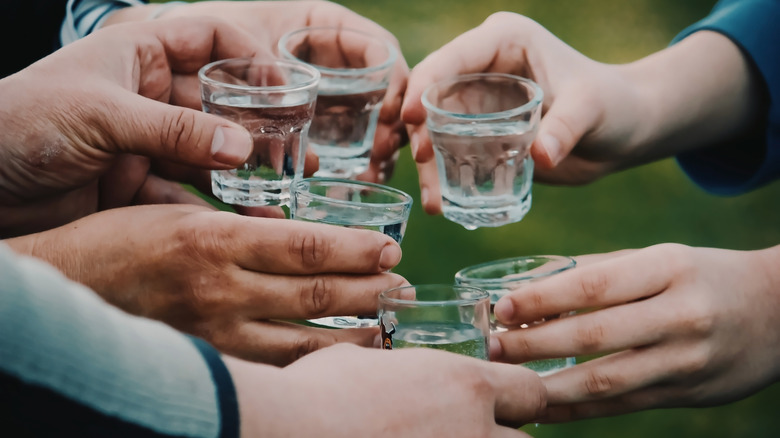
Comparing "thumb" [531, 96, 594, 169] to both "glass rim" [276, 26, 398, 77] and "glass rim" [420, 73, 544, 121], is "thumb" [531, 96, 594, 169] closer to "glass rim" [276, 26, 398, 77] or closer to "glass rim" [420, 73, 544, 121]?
"glass rim" [420, 73, 544, 121]

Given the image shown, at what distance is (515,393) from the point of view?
1.34 m

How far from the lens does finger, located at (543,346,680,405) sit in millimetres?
1638

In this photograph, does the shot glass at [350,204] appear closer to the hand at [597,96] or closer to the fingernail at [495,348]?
the fingernail at [495,348]

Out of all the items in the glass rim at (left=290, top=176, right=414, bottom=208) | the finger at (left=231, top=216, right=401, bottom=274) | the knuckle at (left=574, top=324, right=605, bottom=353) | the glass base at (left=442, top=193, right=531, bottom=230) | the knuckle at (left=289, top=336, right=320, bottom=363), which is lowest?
the knuckle at (left=289, top=336, right=320, bottom=363)

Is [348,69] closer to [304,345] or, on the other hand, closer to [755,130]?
[304,345]

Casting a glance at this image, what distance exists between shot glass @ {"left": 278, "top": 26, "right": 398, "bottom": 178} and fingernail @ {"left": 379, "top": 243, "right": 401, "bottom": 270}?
2.03ft

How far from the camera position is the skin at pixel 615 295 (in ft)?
5.32

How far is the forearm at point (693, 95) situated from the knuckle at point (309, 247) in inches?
46.4

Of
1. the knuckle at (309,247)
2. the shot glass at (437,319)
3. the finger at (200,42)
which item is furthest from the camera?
the finger at (200,42)

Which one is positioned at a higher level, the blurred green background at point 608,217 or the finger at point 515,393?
the finger at point 515,393

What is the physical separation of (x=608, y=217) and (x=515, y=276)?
327 cm

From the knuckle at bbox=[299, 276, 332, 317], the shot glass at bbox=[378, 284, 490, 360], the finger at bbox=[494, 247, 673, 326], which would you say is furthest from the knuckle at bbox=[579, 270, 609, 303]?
the knuckle at bbox=[299, 276, 332, 317]

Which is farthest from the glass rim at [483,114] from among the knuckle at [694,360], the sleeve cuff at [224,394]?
the sleeve cuff at [224,394]

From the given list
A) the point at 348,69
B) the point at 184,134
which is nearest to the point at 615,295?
the point at 184,134
